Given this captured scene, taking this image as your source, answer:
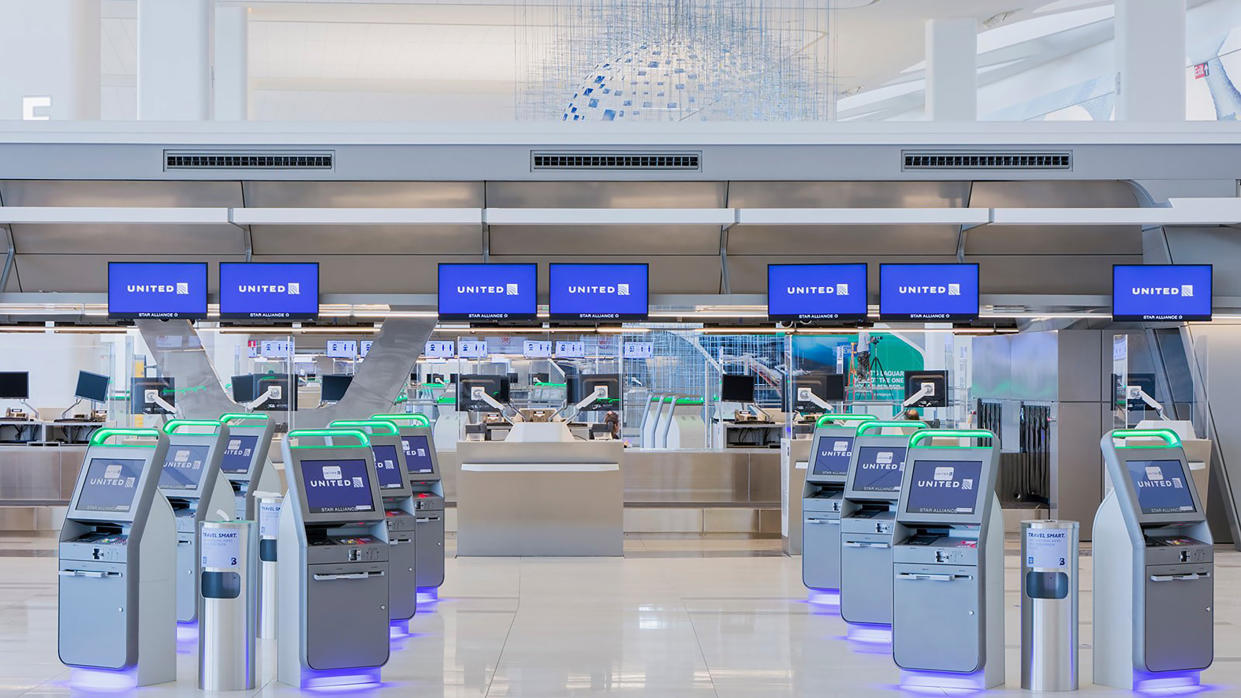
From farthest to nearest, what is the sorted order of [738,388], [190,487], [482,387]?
[738,388]
[482,387]
[190,487]

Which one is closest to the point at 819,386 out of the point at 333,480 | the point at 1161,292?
the point at 1161,292

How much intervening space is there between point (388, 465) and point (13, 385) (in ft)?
30.6

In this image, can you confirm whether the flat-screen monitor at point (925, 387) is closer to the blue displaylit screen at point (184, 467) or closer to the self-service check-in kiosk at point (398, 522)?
the self-service check-in kiosk at point (398, 522)

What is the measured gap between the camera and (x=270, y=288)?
11398 millimetres

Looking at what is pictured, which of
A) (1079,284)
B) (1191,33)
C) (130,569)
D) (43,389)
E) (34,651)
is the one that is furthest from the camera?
(1191,33)

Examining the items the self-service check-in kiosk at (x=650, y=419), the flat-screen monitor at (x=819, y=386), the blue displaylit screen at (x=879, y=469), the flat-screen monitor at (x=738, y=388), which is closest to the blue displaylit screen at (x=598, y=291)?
the flat-screen monitor at (x=819, y=386)

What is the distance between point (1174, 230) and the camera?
12.0 metres

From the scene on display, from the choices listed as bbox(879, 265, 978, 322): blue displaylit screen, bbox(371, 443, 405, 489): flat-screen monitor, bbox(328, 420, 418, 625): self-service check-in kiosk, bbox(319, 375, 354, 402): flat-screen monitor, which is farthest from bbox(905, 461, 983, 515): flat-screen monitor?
bbox(319, 375, 354, 402): flat-screen monitor

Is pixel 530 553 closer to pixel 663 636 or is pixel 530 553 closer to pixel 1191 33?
pixel 663 636

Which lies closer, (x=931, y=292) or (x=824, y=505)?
(x=824, y=505)

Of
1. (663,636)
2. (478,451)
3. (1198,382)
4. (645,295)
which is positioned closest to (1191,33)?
(1198,382)

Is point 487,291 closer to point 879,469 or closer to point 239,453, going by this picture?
point 239,453

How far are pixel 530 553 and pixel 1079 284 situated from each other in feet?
19.7

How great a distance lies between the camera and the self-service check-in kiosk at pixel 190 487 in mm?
7066
